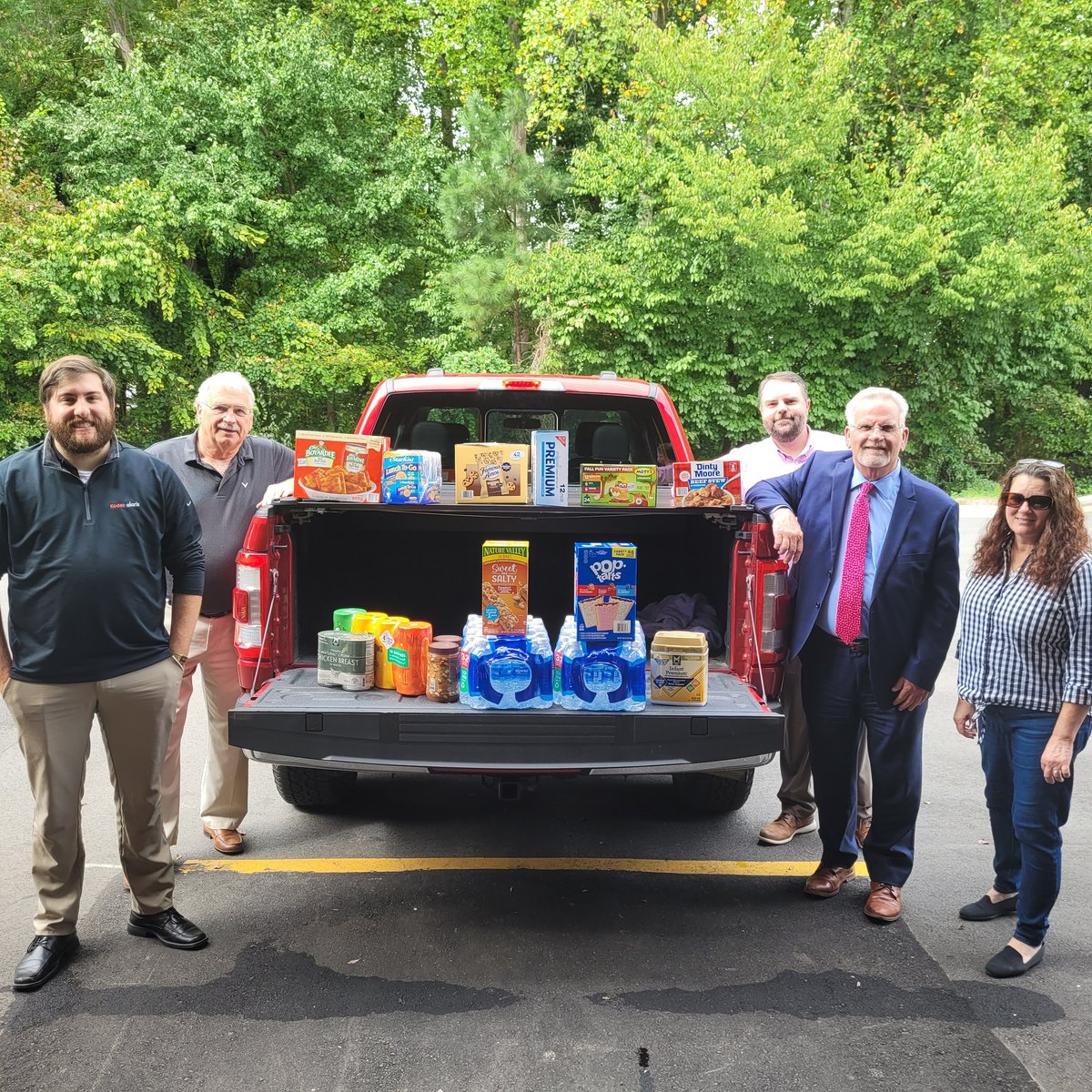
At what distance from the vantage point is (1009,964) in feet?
11.4

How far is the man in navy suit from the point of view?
3787mm

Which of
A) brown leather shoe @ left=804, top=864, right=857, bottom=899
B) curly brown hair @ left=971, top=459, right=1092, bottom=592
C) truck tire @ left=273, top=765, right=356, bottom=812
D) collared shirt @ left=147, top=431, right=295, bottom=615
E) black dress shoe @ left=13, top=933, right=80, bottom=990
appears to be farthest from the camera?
truck tire @ left=273, top=765, right=356, bottom=812

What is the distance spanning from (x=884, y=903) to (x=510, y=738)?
1.69m

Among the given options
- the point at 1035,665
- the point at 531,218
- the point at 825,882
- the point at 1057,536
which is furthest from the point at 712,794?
the point at 531,218

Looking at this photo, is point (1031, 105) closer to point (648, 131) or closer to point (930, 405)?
point (930, 405)

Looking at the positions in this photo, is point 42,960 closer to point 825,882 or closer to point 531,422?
point 825,882

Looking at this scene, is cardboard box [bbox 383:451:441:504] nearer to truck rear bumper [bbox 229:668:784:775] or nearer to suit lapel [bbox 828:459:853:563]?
truck rear bumper [bbox 229:668:784:775]

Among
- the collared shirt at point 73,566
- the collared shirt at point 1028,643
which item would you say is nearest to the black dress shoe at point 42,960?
the collared shirt at point 73,566

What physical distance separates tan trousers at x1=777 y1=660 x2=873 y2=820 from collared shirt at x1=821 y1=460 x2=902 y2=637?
1.98ft

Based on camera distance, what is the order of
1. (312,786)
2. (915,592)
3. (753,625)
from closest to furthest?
(915,592), (753,625), (312,786)

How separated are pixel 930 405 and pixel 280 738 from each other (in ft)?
68.8

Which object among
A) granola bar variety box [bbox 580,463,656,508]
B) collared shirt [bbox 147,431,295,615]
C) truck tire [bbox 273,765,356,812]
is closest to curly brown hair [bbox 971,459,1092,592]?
granola bar variety box [bbox 580,463,656,508]

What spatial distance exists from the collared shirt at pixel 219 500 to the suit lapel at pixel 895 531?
2.58 meters

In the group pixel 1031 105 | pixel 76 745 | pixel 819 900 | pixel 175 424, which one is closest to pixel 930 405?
pixel 1031 105
